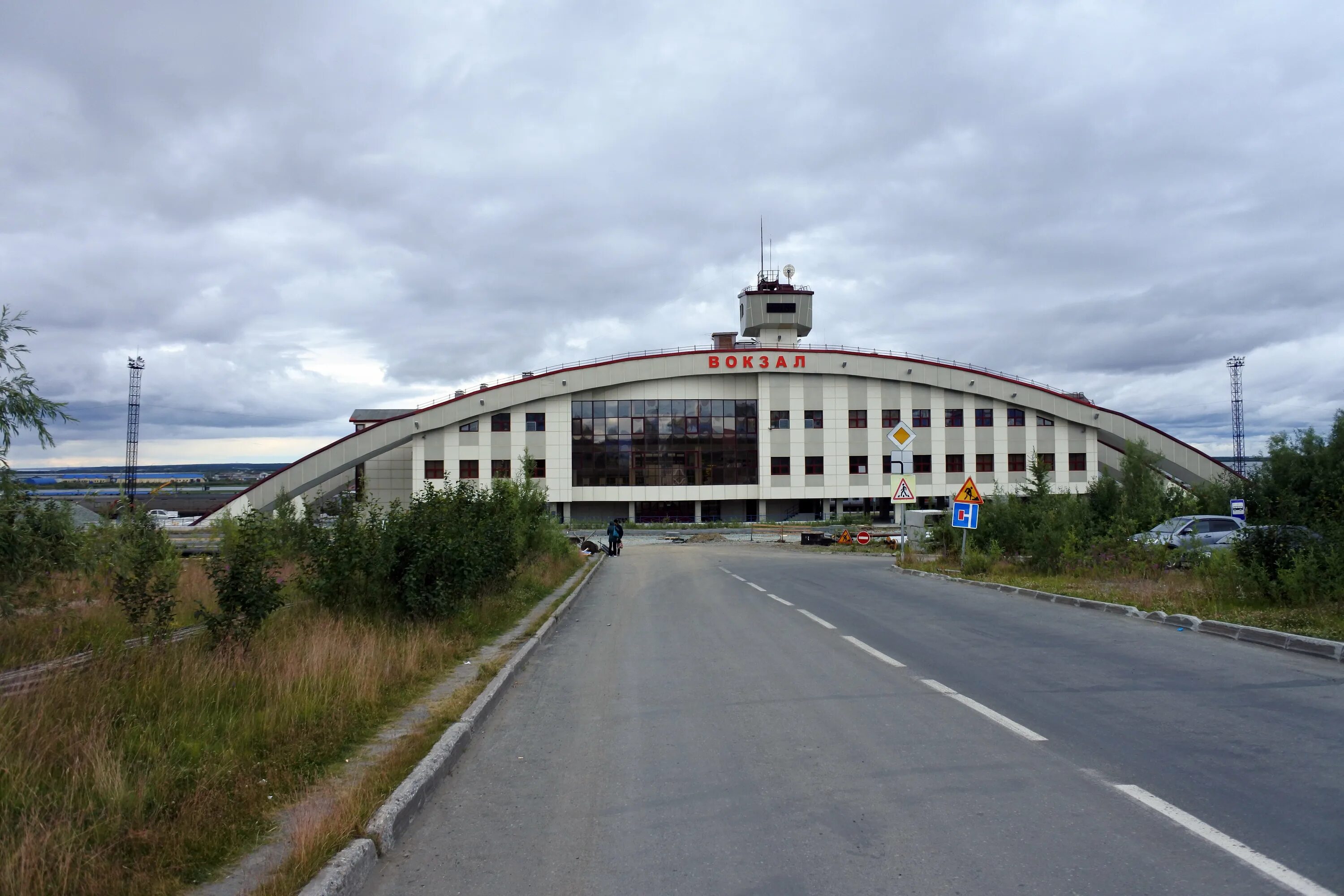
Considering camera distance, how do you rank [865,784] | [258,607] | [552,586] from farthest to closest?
[552,586], [258,607], [865,784]

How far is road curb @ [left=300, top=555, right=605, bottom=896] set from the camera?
414 cm

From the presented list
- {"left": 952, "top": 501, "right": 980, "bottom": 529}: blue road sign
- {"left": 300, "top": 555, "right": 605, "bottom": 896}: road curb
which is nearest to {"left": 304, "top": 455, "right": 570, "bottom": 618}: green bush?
{"left": 300, "top": 555, "right": 605, "bottom": 896}: road curb

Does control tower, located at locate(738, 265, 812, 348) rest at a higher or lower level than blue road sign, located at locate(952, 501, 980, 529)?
higher

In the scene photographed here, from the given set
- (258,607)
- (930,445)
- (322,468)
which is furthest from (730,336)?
(258,607)

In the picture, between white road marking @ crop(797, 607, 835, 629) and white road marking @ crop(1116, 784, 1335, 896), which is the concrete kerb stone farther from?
white road marking @ crop(797, 607, 835, 629)

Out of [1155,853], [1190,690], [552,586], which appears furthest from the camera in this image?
[552,586]

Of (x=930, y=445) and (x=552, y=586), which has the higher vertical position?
(x=930, y=445)

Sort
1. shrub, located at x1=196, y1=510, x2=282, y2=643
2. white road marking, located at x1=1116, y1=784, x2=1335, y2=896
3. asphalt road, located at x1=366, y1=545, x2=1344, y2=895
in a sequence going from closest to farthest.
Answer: white road marking, located at x1=1116, y1=784, x2=1335, y2=896, asphalt road, located at x1=366, y1=545, x2=1344, y2=895, shrub, located at x1=196, y1=510, x2=282, y2=643

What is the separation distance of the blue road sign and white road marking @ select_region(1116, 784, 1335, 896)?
18.9 metres

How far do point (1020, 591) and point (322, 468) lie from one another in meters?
52.8

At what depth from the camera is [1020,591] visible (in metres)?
18.4

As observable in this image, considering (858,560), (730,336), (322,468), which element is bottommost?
(858,560)

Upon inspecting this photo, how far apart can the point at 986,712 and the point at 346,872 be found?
5.53 meters

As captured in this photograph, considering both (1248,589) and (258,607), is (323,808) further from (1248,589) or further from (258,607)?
(1248,589)
